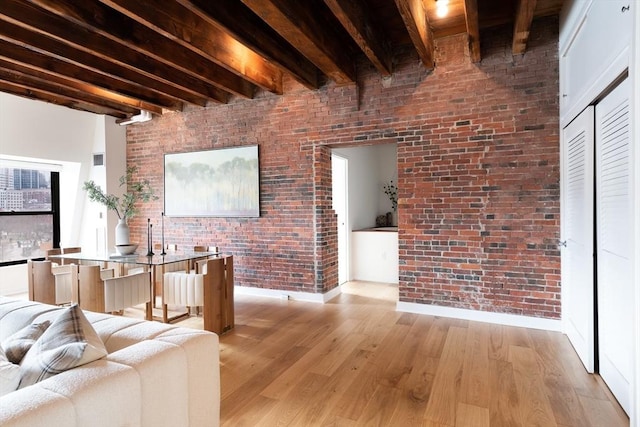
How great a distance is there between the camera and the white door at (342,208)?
5.65 meters

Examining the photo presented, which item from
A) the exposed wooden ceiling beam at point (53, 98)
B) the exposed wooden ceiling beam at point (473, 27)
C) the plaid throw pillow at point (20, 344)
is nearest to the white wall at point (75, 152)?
the exposed wooden ceiling beam at point (53, 98)

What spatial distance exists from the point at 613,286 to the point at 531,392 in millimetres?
848

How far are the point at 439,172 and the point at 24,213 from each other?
588cm

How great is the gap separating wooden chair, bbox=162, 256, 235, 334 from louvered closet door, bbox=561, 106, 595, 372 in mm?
3031

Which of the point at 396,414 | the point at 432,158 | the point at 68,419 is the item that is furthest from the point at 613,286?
the point at 68,419

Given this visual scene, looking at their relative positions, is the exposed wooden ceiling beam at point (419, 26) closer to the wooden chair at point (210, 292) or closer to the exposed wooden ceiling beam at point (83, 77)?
the wooden chair at point (210, 292)

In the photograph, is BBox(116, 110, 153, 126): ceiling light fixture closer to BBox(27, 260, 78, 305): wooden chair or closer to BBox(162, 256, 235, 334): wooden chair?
BBox(27, 260, 78, 305): wooden chair

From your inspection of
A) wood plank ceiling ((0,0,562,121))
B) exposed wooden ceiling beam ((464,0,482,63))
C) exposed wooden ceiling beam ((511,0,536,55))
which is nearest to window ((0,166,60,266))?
wood plank ceiling ((0,0,562,121))

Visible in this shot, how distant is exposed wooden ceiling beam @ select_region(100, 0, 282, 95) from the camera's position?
2713 mm

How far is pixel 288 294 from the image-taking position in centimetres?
474

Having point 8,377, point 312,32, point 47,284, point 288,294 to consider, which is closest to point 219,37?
point 312,32

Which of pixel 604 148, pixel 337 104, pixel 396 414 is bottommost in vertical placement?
pixel 396 414

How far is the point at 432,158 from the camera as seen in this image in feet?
12.8

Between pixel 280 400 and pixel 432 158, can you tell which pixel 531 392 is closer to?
pixel 280 400
